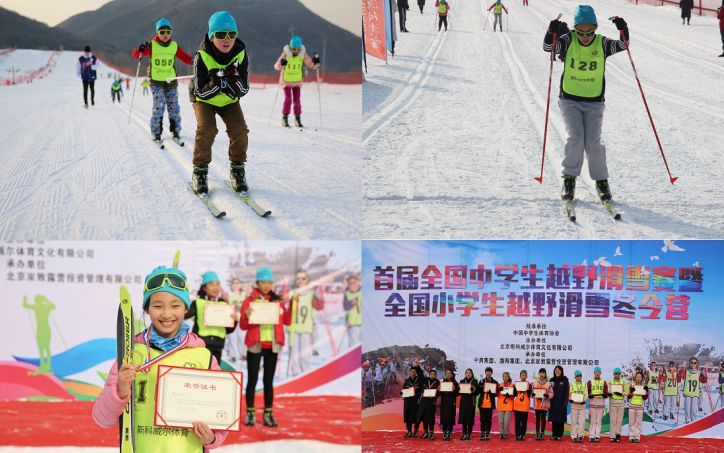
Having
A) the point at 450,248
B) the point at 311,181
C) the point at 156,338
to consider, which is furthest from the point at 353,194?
the point at 156,338

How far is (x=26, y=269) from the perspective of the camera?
5.32 meters

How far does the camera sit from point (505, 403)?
17.3ft

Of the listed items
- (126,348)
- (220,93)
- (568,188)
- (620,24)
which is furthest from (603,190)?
(126,348)

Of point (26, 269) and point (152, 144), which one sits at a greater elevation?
point (152, 144)

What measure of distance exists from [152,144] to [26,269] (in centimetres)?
121

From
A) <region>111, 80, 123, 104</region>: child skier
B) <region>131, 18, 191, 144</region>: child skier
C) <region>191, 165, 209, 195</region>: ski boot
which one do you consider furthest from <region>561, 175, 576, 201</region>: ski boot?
<region>111, 80, 123, 104</region>: child skier

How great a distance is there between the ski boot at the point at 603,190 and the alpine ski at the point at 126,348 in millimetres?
3685

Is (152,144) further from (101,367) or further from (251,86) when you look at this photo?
(101,367)

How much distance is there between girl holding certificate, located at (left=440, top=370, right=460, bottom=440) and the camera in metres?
5.30

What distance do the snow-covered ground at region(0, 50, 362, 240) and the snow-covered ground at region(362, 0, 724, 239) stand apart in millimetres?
236

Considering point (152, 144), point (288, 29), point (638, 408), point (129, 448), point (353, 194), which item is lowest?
point (638, 408)

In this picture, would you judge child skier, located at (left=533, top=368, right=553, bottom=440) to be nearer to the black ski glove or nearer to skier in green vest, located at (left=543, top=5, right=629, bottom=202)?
skier in green vest, located at (left=543, top=5, right=629, bottom=202)

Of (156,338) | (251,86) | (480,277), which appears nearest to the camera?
(156,338)

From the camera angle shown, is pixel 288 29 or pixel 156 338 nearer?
pixel 156 338
